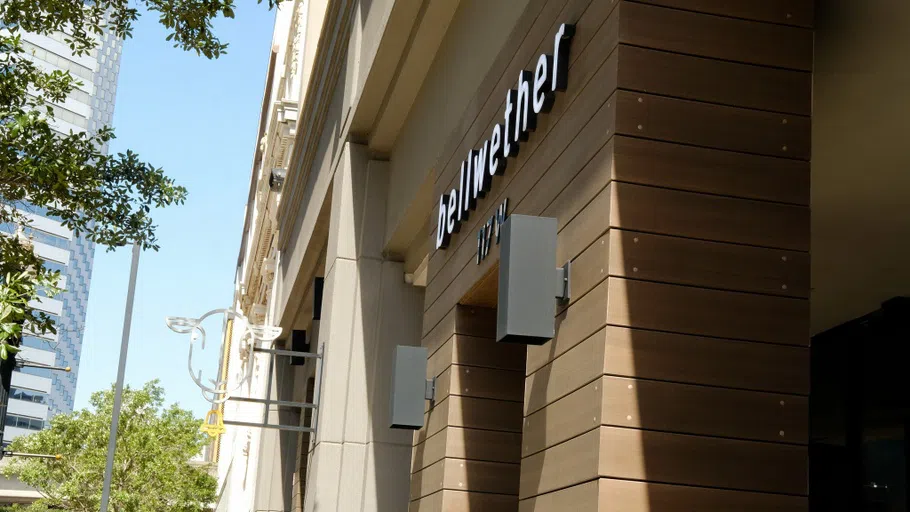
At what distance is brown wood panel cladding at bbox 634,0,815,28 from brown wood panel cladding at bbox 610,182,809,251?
0.67 m

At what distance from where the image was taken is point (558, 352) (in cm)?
432

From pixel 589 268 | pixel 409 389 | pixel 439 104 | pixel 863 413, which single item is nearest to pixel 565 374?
pixel 589 268

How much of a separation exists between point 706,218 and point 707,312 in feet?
1.05

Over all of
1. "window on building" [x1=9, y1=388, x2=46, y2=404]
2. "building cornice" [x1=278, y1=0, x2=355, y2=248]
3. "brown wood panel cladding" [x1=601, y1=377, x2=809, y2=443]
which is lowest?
"brown wood panel cladding" [x1=601, y1=377, x2=809, y2=443]

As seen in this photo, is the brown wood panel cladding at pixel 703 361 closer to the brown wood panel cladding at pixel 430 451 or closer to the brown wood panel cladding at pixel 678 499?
the brown wood panel cladding at pixel 678 499

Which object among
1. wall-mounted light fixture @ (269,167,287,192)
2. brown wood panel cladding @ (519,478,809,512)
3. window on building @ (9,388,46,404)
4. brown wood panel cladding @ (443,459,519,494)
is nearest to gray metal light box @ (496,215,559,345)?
brown wood panel cladding @ (519,478,809,512)

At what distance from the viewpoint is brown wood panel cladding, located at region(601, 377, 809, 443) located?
3592 mm

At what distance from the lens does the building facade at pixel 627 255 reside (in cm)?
364

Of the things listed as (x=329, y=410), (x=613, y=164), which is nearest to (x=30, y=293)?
(x=329, y=410)

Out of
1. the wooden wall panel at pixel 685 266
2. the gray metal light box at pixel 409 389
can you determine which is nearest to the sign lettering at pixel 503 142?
the wooden wall panel at pixel 685 266

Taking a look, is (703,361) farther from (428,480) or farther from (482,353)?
(428,480)

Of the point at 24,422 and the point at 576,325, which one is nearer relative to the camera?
the point at 576,325

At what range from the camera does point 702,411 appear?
3.61 m

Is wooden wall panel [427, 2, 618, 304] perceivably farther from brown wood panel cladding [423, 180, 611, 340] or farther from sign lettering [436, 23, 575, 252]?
brown wood panel cladding [423, 180, 611, 340]
